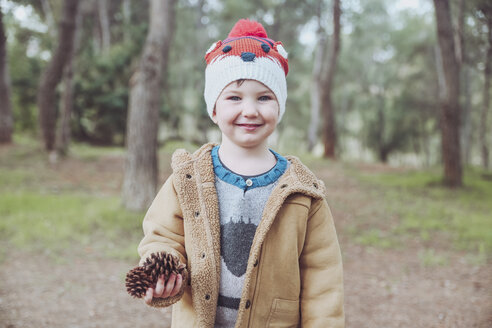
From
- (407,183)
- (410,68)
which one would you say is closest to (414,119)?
(410,68)

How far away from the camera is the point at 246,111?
5.32 ft

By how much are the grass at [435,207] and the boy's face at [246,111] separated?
19.6ft

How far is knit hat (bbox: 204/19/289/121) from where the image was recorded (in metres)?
1.65

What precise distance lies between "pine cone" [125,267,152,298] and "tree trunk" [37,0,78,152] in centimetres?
1139

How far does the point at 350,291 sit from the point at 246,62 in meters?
4.15

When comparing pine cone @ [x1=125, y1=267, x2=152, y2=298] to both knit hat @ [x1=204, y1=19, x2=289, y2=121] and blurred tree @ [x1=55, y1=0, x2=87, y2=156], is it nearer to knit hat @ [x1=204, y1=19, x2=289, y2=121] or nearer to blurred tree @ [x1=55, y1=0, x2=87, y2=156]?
knit hat @ [x1=204, y1=19, x2=289, y2=121]

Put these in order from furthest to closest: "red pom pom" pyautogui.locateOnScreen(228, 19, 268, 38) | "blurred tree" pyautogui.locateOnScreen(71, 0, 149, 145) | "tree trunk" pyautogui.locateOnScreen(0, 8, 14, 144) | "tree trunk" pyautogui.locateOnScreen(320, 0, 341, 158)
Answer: "blurred tree" pyautogui.locateOnScreen(71, 0, 149, 145), "tree trunk" pyautogui.locateOnScreen(320, 0, 341, 158), "tree trunk" pyautogui.locateOnScreen(0, 8, 14, 144), "red pom pom" pyautogui.locateOnScreen(228, 19, 268, 38)

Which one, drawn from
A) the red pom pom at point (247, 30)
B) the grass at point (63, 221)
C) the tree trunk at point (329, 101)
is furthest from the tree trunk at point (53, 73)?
the red pom pom at point (247, 30)

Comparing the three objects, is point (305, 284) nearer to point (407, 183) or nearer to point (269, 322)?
point (269, 322)

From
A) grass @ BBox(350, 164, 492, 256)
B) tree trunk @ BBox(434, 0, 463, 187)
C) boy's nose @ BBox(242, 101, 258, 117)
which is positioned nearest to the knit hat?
boy's nose @ BBox(242, 101, 258, 117)

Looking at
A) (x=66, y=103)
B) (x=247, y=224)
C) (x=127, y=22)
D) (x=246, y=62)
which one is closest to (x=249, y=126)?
(x=246, y=62)

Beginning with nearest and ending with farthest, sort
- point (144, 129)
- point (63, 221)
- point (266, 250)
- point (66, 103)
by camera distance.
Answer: point (266, 250) < point (63, 221) < point (144, 129) < point (66, 103)

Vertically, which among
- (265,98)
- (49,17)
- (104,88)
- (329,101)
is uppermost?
(49,17)

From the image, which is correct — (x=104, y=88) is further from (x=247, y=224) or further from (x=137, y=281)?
(x=137, y=281)
